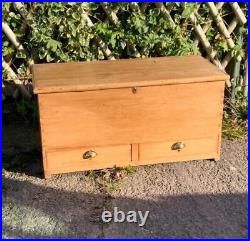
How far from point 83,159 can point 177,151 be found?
584mm

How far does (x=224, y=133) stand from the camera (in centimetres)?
315

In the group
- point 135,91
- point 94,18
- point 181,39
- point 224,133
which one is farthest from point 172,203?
point 94,18

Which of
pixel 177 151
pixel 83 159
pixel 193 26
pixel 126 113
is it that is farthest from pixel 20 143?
pixel 193 26

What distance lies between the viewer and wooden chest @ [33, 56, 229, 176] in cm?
238

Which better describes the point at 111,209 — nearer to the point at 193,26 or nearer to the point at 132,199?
the point at 132,199

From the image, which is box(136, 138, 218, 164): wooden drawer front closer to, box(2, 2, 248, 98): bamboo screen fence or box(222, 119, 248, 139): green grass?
box(222, 119, 248, 139): green grass

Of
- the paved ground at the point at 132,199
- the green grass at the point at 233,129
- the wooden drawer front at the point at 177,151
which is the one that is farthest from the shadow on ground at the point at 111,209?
the green grass at the point at 233,129

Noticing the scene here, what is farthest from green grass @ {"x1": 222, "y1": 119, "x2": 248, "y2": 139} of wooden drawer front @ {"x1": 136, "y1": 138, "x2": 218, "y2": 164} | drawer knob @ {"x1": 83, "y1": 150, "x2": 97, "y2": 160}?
drawer knob @ {"x1": 83, "y1": 150, "x2": 97, "y2": 160}

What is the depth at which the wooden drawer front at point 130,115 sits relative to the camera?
7.81 feet

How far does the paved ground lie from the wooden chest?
0.10m

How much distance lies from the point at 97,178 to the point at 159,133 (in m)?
0.47

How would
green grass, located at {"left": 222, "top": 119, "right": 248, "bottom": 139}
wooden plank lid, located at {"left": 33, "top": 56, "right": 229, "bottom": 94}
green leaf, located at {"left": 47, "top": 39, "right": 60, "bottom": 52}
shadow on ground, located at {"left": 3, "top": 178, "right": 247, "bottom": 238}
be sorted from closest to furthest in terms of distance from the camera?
shadow on ground, located at {"left": 3, "top": 178, "right": 247, "bottom": 238} → wooden plank lid, located at {"left": 33, "top": 56, "right": 229, "bottom": 94} → green leaf, located at {"left": 47, "top": 39, "right": 60, "bottom": 52} → green grass, located at {"left": 222, "top": 119, "right": 248, "bottom": 139}

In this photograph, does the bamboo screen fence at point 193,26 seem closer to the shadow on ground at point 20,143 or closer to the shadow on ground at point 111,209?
the shadow on ground at point 20,143

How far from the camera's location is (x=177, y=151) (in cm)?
264
